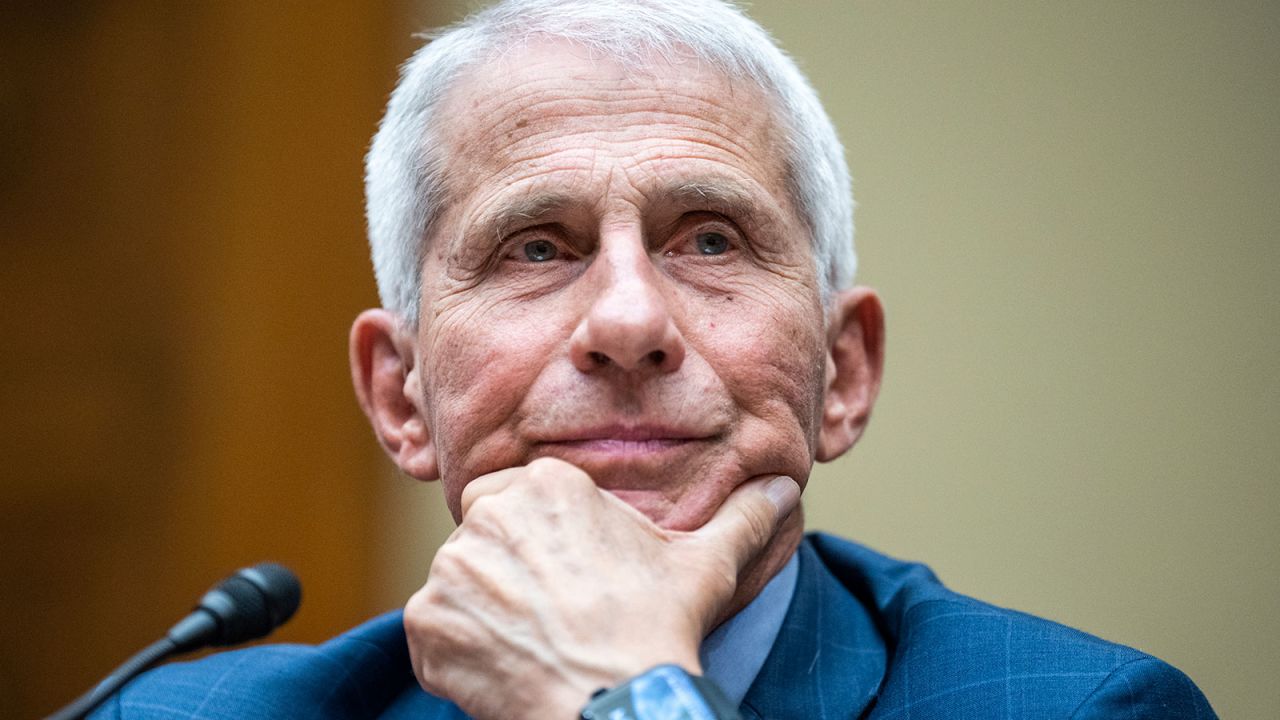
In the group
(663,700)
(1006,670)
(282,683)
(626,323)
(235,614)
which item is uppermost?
(626,323)

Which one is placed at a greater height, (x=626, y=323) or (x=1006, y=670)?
(x=626, y=323)

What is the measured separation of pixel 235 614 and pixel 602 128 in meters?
0.95

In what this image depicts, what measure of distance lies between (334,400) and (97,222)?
100 centimetres

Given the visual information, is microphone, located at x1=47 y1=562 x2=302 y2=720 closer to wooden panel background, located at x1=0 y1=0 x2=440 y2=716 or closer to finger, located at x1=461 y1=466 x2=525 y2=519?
finger, located at x1=461 y1=466 x2=525 y2=519

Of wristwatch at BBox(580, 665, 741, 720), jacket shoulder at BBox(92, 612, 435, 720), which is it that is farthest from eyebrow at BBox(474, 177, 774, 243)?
jacket shoulder at BBox(92, 612, 435, 720)

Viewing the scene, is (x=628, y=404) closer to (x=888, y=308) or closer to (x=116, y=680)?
(x=116, y=680)

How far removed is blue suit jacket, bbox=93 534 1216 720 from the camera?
1.83 m

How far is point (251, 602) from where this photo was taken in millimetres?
1917

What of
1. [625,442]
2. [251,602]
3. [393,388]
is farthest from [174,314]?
[625,442]

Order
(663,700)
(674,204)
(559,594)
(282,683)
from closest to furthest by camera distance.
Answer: (663,700)
(559,594)
(674,204)
(282,683)

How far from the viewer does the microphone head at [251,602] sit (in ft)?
6.20

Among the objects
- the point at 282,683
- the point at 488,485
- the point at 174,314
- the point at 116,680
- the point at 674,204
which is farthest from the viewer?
the point at 174,314

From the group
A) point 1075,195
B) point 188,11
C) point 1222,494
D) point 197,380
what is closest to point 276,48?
point 188,11

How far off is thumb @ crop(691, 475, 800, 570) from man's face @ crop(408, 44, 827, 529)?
0.02 m
